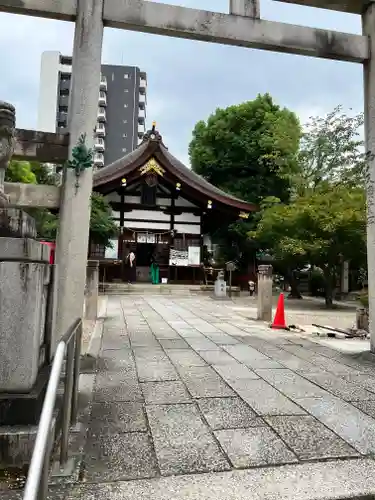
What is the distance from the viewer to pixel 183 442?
2566 millimetres

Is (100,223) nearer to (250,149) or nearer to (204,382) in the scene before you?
(250,149)

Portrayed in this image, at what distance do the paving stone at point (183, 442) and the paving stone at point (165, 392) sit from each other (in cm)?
15

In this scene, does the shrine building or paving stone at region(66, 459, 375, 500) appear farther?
the shrine building

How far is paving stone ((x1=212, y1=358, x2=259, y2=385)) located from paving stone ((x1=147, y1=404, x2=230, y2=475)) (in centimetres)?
105

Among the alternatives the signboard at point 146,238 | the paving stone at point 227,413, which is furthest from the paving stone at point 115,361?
the signboard at point 146,238

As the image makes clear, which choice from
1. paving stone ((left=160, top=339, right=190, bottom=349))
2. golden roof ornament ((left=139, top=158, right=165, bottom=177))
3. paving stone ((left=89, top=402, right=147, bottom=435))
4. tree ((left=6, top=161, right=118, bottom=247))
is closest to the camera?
paving stone ((left=89, top=402, right=147, bottom=435))

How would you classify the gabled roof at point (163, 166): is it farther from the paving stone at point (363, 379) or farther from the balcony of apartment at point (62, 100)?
the balcony of apartment at point (62, 100)

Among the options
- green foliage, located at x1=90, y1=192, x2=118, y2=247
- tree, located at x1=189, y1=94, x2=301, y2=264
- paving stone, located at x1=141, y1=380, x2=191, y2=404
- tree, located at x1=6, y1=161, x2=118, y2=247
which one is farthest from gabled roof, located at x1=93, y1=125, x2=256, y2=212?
paving stone, located at x1=141, y1=380, x2=191, y2=404

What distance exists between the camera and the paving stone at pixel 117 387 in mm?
3471

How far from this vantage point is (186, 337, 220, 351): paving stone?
19.0 feet

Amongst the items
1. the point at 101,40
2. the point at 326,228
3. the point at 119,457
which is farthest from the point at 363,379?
the point at 326,228

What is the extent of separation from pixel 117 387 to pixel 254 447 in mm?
1704

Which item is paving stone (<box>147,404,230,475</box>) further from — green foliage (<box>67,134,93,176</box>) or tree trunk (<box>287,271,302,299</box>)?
tree trunk (<box>287,271,302,299</box>)

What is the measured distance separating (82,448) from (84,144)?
3.23 metres
